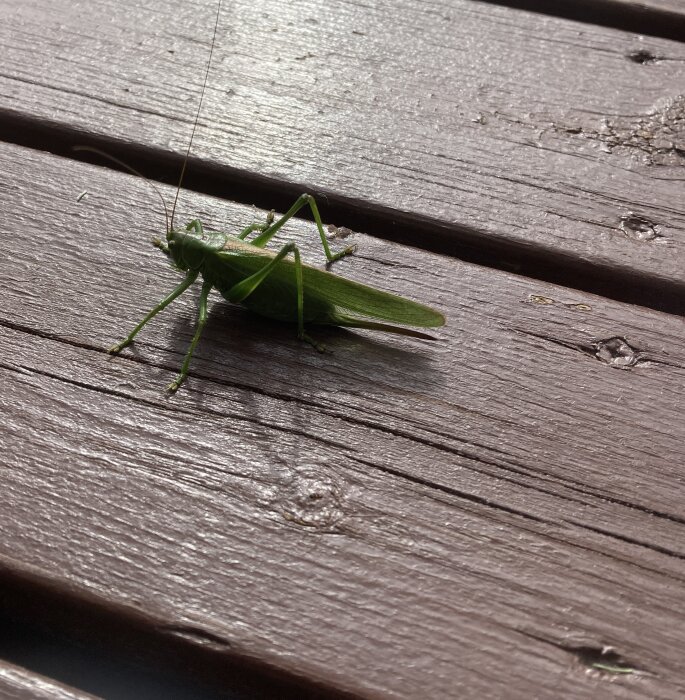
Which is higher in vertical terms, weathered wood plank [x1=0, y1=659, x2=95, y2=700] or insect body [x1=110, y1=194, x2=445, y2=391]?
insect body [x1=110, y1=194, x2=445, y2=391]

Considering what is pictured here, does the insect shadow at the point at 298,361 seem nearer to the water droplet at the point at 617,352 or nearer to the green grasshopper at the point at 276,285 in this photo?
the green grasshopper at the point at 276,285

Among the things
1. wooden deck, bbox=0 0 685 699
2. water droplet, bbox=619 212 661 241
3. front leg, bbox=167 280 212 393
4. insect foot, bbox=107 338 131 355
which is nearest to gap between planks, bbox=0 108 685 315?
wooden deck, bbox=0 0 685 699

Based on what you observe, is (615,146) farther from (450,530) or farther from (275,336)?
(450,530)

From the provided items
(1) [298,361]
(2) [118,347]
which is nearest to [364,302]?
(1) [298,361]

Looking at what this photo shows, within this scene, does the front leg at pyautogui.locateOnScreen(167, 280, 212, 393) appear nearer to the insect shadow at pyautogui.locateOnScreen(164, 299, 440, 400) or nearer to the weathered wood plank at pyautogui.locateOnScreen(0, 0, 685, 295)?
the insect shadow at pyautogui.locateOnScreen(164, 299, 440, 400)

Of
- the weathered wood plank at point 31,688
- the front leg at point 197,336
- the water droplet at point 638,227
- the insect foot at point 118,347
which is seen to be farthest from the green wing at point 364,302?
the weathered wood plank at point 31,688

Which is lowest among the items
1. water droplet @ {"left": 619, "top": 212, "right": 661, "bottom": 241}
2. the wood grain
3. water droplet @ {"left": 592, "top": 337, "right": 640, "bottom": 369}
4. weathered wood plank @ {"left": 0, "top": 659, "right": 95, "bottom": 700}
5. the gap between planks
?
weathered wood plank @ {"left": 0, "top": 659, "right": 95, "bottom": 700}

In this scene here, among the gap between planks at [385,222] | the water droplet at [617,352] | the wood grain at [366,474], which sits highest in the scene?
the gap between planks at [385,222]

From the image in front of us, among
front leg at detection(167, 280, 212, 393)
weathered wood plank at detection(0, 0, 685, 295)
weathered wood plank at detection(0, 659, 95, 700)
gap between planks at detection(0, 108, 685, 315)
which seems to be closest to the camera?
weathered wood plank at detection(0, 659, 95, 700)
